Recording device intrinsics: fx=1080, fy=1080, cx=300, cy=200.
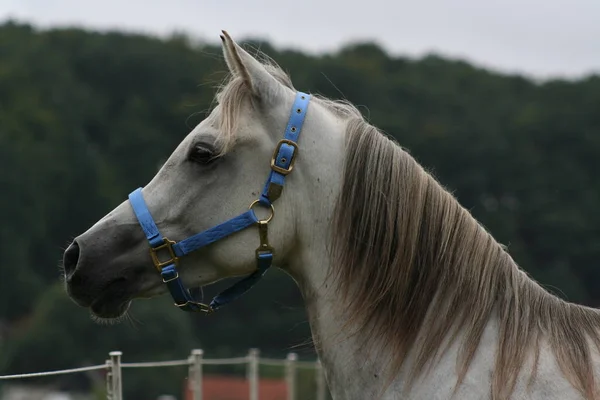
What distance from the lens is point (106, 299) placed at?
4.90 metres

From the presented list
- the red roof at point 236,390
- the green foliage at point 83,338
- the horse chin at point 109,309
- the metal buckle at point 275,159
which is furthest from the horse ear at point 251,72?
the green foliage at point 83,338

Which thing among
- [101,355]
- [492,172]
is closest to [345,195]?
[101,355]

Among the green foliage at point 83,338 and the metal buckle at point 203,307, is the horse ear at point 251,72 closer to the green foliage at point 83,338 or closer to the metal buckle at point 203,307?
the metal buckle at point 203,307

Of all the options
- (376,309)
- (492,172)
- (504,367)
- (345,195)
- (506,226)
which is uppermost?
(492,172)

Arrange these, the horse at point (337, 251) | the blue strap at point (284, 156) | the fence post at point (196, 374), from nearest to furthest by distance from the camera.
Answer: the horse at point (337, 251) → the blue strap at point (284, 156) → the fence post at point (196, 374)

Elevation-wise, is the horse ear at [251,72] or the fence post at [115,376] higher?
the horse ear at [251,72]

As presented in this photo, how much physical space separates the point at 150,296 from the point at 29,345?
56.4 metres

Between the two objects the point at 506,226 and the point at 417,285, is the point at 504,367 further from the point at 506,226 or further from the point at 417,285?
the point at 506,226

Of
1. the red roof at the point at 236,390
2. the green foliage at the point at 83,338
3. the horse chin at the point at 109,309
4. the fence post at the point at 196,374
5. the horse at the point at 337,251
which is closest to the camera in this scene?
the horse at the point at 337,251

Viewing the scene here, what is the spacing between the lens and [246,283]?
16.5 feet

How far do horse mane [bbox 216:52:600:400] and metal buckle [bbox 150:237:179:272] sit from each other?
513 millimetres

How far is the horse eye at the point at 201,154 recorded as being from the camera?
4.83 meters

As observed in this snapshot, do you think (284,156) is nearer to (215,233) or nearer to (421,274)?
(215,233)

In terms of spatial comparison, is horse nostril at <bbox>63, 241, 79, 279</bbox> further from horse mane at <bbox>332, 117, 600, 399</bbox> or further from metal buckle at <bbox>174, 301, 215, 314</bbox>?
horse mane at <bbox>332, 117, 600, 399</bbox>
